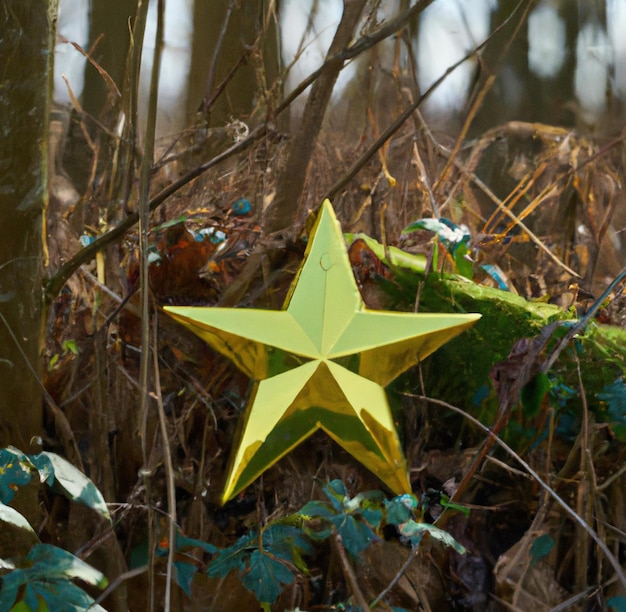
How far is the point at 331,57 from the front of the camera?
81 centimetres

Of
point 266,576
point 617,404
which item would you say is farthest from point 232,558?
point 617,404

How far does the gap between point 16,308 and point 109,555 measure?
0.87ft

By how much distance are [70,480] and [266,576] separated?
190mm

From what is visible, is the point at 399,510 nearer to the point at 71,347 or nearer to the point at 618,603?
the point at 618,603

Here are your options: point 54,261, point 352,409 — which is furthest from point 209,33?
point 352,409

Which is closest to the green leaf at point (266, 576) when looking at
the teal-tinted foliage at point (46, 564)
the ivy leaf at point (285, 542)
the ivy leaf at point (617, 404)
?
the ivy leaf at point (285, 542)

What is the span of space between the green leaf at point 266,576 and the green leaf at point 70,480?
140 mm

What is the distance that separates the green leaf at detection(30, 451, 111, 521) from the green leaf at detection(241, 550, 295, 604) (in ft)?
0.46

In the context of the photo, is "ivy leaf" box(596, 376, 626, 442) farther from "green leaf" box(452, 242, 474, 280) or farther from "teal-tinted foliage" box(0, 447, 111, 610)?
"teal-tinted foliage" box(0, 447, 111, 610)

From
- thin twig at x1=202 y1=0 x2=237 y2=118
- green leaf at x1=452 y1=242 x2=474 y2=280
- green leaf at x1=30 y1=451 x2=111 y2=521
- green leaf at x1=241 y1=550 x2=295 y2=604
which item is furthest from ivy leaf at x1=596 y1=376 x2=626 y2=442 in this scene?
thin twig at x1=202 y1=0 x2=237 y2=118

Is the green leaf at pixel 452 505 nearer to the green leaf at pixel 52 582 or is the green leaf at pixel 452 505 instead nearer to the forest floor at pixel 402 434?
the forest floor at pixel 402 434

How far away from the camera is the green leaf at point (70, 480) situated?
1.92 ft

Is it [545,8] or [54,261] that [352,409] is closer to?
[54,261]

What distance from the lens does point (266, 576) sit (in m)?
0.64
